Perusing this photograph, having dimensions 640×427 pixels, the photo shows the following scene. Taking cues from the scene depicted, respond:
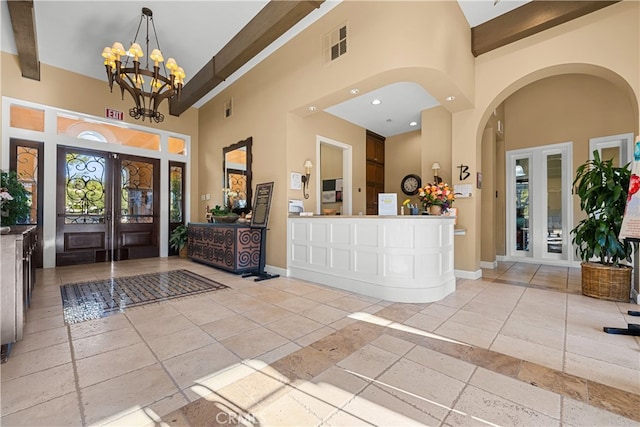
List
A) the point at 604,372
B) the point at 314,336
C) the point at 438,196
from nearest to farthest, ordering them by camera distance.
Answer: the point at 604,372
the point at 314,336
the point at 438,196

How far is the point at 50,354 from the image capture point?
195 cm

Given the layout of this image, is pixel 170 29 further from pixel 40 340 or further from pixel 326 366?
pixel 326 366

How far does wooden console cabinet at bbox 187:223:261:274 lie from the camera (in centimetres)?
457

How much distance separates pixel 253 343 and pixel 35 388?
126 centimetres

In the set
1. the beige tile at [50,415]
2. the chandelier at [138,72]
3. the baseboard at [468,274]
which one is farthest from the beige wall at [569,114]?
the beige tile at [50,415]

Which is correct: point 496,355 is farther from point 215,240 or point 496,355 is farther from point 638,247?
point 215,240

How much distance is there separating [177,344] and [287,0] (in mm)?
3885

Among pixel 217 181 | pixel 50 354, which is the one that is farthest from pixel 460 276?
pixel 217 181

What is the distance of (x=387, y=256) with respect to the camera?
130 inches

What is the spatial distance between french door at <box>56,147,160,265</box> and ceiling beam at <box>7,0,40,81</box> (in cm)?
138

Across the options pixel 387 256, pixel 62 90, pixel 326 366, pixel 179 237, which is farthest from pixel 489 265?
pixel 62 90

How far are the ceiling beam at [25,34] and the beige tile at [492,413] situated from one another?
5.83 meters

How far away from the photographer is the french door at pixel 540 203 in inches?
215

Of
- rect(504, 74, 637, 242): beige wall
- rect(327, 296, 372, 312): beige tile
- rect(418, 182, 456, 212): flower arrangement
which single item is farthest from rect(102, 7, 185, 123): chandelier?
rect(504, 74, 637, 242): beige wall
